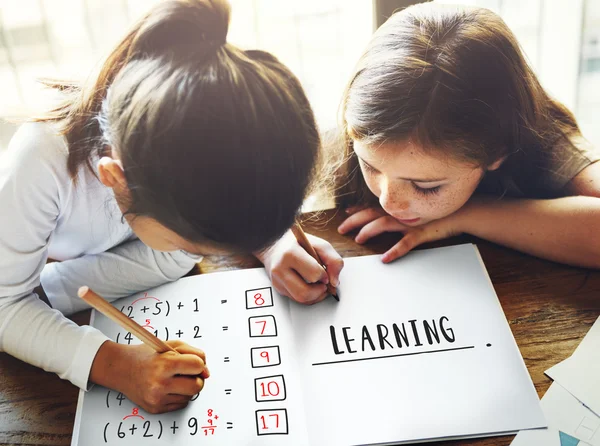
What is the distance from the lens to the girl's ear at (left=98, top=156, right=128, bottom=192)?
60cm

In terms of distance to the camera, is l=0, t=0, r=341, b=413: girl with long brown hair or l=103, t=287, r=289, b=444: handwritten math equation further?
l=103, t=287, r=289, b=444: handwritten math equation

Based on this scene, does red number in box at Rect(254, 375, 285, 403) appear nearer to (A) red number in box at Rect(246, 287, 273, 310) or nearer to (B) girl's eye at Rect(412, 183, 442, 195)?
(A) red number in box at Rect(246, 287, 273, 310)

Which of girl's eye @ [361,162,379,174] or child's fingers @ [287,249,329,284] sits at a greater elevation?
girl's eye @ [361,162,379,174]

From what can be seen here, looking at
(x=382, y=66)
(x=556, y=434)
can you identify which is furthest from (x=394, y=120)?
(x=556, y=434)

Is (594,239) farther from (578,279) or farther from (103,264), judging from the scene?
(103,264)

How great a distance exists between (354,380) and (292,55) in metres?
0.66

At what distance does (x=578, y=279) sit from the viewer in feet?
2.63

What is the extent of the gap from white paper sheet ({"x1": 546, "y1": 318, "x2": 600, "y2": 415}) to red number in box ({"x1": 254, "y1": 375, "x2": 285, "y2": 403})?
11.3 inches

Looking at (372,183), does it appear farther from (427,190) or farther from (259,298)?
(259,298)

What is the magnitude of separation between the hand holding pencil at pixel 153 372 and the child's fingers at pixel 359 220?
0.27m

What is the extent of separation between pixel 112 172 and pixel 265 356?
10.6 inches

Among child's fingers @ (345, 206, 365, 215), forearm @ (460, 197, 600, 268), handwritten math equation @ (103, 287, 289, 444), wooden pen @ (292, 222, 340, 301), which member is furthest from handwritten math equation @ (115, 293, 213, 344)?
forearm @ (460, 197, 600, 268)

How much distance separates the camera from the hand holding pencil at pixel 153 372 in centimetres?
69

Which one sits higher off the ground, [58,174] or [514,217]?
[58,174]
